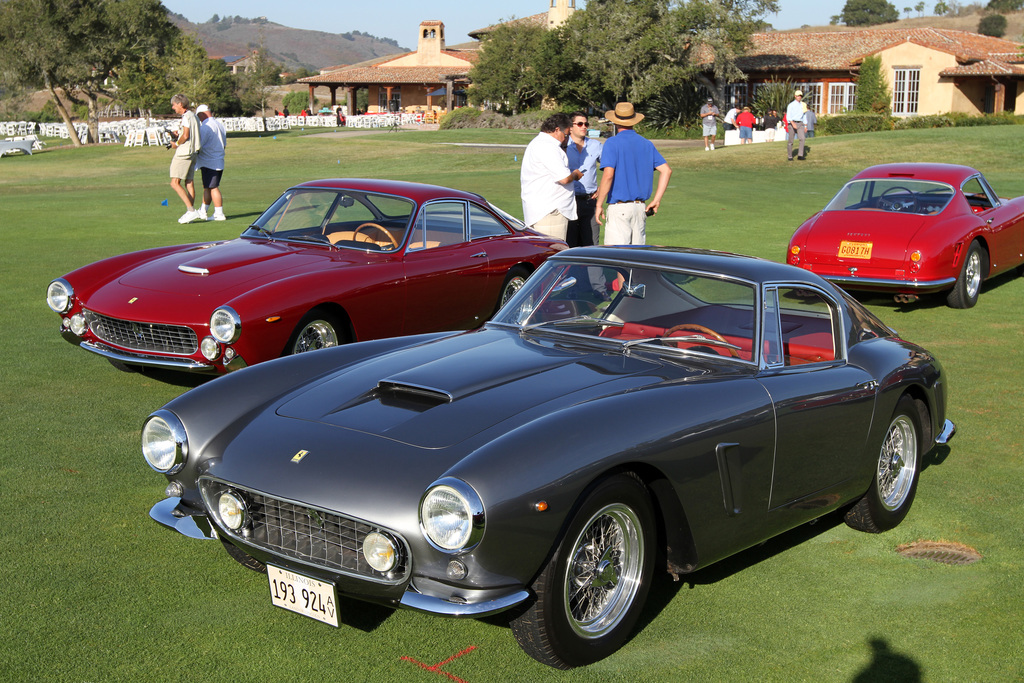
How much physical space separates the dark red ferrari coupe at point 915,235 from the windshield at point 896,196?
1 centimetres

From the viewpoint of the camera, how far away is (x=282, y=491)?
362 centimetres

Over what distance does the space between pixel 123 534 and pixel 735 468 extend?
282cm

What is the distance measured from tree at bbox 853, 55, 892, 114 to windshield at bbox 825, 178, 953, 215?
1689 inches

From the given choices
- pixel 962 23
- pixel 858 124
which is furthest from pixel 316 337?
pixel 962 23

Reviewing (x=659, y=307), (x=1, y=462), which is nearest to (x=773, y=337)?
(x=659, y=307)

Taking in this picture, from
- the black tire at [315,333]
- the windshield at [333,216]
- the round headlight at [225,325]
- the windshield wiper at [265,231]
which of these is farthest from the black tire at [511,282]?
the round headlight at [225,325]

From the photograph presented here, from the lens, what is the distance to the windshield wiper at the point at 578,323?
488cm

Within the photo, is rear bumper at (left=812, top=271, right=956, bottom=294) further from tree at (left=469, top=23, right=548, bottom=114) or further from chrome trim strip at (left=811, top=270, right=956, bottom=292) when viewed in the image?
tree at (left=469, top=23, right=548, bottom=114)

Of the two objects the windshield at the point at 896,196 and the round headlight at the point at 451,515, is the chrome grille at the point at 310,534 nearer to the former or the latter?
the round headlight at the point at 451,515

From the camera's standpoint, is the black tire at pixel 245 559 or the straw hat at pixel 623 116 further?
the straw hat at pixel 623 116

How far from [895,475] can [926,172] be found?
23.8 ft

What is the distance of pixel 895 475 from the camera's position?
17.3ft

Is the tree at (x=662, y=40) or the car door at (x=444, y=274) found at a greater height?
the tree at (x=662, y=40)

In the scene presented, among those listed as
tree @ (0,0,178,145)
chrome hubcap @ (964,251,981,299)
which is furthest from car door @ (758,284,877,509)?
tree @ (0,0,178,145)
